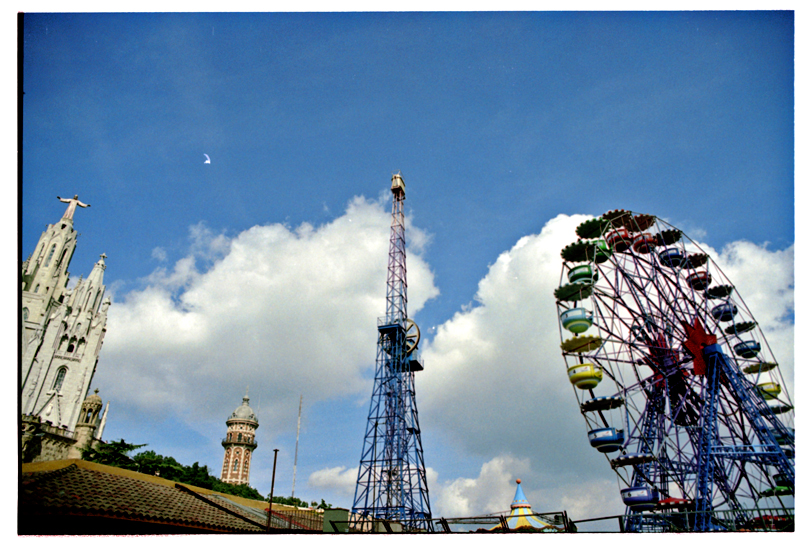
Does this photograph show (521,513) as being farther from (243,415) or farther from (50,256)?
(243,415)

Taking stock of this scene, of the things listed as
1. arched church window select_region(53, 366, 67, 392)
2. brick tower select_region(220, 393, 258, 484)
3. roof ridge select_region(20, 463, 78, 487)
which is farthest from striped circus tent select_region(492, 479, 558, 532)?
brick tower select_region(220, 393, 258, 484)

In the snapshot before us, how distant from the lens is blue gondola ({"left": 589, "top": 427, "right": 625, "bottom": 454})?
97.9ft

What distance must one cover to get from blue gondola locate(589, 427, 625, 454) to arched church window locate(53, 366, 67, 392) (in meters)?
52.0

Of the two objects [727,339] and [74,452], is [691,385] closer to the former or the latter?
[727,339]

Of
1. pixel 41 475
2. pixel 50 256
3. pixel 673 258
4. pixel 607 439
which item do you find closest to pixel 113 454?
pixel 50 256

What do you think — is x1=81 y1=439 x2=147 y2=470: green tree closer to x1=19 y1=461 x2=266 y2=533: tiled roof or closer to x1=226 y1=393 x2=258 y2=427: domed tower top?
x1=19 y1=461 x2=266 y2=533: tiled roof

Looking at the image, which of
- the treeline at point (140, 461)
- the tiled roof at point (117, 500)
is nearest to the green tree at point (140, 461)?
the treeline at point (140, 461)

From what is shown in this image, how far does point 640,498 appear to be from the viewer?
2767cm

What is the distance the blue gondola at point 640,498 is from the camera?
90.6 ft

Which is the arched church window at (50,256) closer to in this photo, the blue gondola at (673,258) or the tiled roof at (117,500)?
the tiled roof at (117,500)

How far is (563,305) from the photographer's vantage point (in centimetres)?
3391

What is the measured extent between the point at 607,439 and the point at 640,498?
3382 millimetres
